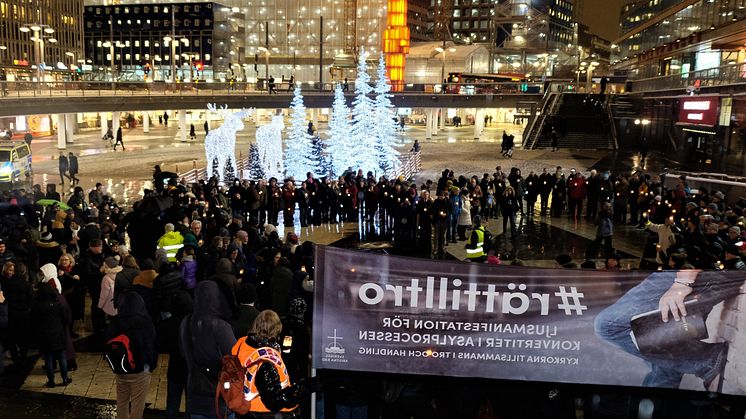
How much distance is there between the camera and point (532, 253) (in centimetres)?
1705

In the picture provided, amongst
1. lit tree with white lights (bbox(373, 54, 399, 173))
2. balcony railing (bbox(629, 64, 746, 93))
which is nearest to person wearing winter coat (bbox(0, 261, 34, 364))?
lit tree with white lights (bbox(373, 54, 399, 173))

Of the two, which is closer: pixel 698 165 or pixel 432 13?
pixel 698 165

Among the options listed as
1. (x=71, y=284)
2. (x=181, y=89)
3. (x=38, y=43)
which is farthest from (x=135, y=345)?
(x=181, y=89)

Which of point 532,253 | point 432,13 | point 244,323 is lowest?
point 532,253

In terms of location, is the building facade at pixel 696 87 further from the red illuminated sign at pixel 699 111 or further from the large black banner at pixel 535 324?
the large black banner at pixel 535 324

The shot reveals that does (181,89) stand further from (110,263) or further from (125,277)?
(125,277)

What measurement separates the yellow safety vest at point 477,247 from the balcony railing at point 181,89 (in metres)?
29.8

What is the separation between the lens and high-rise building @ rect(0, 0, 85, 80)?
142375 mm

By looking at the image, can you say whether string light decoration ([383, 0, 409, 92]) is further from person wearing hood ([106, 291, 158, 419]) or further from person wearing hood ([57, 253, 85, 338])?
person wearing hood ([106, 291, 158, 419])

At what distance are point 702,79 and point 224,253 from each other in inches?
1127

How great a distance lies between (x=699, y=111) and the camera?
105ft

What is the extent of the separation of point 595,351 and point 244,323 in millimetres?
3046

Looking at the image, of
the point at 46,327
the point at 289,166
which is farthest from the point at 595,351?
the point at 289,166

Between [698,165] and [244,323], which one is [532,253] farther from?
[698,165]
